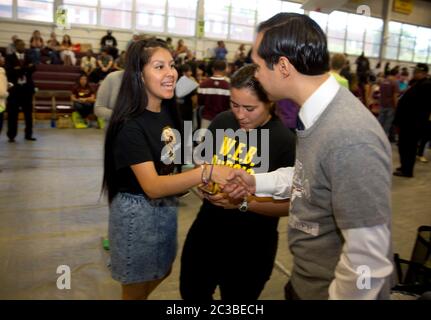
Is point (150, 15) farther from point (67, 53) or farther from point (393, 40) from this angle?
point (393, 40)

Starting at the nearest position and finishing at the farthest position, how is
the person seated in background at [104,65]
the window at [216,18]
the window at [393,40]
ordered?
the person seated in background at [104,65], the window at [216,18], the window at [393,40]

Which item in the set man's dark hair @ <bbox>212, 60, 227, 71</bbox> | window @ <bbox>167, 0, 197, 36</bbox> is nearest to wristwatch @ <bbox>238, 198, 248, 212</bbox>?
man's dark hair @ <bbox>212, 60, 227, 71</bbox>

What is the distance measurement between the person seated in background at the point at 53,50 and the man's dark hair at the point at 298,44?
1227cm

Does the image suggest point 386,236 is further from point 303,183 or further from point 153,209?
point 153,209

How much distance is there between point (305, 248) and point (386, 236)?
1.01 ft

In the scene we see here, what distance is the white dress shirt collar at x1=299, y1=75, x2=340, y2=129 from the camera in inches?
42.5

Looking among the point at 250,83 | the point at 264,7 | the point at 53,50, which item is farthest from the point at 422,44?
the point at 250,83

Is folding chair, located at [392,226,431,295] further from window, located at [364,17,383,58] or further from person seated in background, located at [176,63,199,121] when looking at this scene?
window, located at [364,17,383,58]

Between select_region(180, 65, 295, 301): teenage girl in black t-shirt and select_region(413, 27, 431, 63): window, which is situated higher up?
select_region(413, 27, 431, 63): window

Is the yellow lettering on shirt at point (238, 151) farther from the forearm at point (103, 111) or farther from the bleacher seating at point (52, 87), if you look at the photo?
the bleacher seating at point (52, 87)

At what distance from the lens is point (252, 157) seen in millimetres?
1802

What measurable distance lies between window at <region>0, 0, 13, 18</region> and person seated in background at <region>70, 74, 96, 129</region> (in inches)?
208

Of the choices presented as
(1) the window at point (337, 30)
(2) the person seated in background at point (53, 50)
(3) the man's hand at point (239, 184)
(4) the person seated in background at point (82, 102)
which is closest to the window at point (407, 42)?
(1) the window at point (337, 30)

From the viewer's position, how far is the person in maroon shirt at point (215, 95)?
5473 mm
